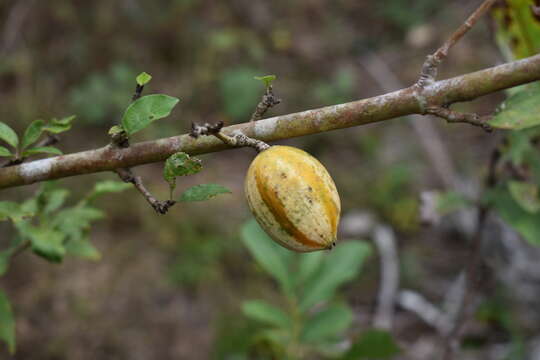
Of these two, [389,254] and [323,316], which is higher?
[389,254]

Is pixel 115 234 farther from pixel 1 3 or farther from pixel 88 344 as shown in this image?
pixel 1 3

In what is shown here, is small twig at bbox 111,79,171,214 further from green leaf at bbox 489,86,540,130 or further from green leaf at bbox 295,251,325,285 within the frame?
green leaf at bbox 295,251,325,285

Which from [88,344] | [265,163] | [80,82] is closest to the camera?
[265,163]

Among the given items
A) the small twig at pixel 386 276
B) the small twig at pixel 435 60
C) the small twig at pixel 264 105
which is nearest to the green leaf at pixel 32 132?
the small twig at pixel 264 105

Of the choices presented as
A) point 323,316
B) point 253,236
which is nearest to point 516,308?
point 323,316

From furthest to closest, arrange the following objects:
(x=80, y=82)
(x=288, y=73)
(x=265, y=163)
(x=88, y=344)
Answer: (x=288, y=73) < (x=80, y=82) < (x=88, y=344) < (x=265, y=163)

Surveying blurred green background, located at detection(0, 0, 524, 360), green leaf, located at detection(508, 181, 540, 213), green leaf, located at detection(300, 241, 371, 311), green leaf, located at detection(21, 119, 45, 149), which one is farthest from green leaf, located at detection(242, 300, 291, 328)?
green leaf, located at detection(21, 119, 45, 149)
